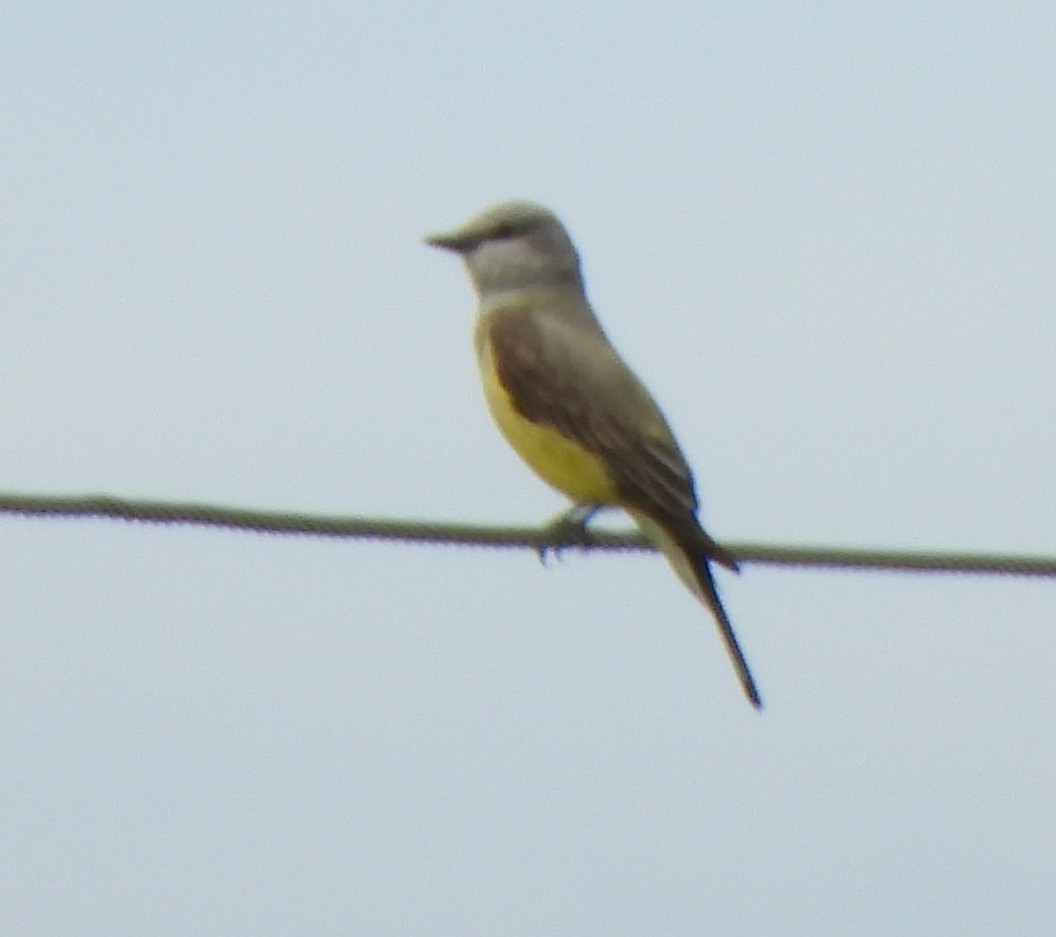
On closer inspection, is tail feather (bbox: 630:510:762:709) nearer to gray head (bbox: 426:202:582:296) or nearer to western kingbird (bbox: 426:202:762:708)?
western kingbird (bbox: 426:202:762:708)

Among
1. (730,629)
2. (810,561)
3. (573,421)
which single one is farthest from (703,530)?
(810,561)

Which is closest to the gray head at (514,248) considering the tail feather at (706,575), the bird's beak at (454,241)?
the bird's beak at (454,241)

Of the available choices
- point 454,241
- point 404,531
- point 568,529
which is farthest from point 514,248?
point 404,531

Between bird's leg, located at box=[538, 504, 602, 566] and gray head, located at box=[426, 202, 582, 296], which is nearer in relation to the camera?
bird's leg, located at box=[538, 504, 602, 566]

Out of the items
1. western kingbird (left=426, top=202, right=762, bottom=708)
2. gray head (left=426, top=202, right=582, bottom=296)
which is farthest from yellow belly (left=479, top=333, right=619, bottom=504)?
gray head (left=426, top=202, right=582, bottom=296)

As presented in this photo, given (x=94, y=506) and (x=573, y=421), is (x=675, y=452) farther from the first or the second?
(x=94, y=506)

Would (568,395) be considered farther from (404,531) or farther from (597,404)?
(404,531)
